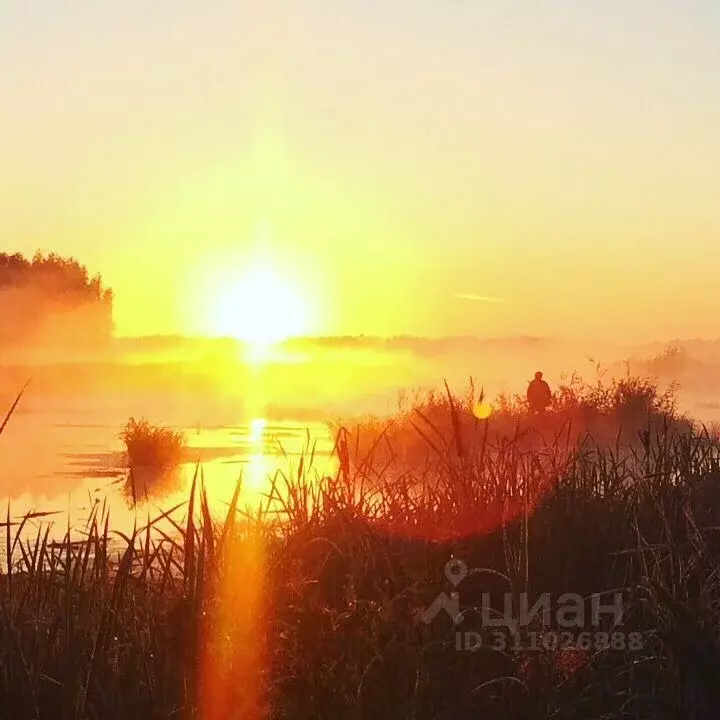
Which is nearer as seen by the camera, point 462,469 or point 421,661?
point 421,661

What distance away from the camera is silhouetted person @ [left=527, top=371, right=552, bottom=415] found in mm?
19656

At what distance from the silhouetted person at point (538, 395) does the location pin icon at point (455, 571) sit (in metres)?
14.4

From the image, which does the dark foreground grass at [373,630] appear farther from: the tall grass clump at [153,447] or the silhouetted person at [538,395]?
the silhouetted person at [538,395]

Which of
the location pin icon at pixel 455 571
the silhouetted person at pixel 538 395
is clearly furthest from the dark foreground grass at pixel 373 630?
the silhouetted person at pixel 538 395

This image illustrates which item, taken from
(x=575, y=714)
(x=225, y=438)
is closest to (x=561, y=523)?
(x=575, y=714)

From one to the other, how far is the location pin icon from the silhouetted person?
14.4 metres

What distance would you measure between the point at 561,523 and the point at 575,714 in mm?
1502

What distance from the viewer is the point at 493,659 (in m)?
4.67

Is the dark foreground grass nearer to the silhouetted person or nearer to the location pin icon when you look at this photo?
the location pin icon

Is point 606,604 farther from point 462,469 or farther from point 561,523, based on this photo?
point 462,469

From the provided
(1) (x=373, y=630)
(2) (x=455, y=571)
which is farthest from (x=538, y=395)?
(1) (x=373, y=630)

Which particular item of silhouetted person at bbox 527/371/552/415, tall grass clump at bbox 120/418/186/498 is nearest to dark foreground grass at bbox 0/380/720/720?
tall grass clump at bbox 120/418/186/498

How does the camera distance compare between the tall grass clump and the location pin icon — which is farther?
the tall grass clump

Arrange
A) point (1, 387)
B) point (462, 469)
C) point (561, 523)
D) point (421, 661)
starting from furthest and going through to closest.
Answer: point (1, 387) < point (462, 469) < point (561, 523) < point (421, 661)
